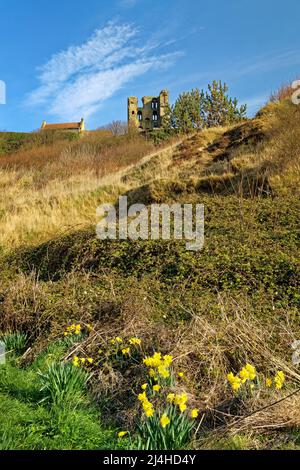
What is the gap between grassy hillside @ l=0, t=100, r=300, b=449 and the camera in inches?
101

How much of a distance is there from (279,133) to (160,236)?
5.06 metres

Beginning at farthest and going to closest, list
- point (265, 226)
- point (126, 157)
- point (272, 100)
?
point (126, 157), point (272, 100), point (265, 226)

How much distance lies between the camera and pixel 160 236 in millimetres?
6504

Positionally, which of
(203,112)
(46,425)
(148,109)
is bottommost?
(46,425)

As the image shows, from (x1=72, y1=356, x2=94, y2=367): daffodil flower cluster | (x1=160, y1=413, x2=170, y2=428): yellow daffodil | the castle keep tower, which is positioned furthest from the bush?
the castle keep tower

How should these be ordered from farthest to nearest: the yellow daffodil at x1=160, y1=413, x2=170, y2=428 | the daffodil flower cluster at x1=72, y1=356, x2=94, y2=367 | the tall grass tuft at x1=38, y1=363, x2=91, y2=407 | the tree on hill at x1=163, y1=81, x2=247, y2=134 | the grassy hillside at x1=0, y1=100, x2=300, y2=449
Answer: the tree on hill at x1=163, y1=81, x2=247, y2=134 < the daffodil flower cluster at x1=72, y1=356, x2=94, y2=367 < the tall grass tuft at x1=38, y1=363, x2=91, y2=407 < the grassy hillside at x1=0, y1=100, x2=300, y2=449 < the yellow daffodil at x1=160, y1=413, x2=170, y2=428

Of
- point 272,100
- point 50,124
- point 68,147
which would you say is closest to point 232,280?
point 272,100

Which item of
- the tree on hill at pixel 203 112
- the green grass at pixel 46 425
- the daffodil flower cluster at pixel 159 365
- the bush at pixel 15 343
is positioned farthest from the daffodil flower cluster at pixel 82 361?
the tree on hill at pixel 203 112

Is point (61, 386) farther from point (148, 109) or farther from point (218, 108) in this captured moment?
point (148, 109)

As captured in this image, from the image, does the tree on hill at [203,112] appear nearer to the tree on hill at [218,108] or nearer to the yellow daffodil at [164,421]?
the tree on hill at [218,108]

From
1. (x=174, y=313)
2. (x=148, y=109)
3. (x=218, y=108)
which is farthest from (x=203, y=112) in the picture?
(x=148, y=109)

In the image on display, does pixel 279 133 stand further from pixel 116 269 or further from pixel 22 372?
pixel 22 372

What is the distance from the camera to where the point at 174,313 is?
13.9ft

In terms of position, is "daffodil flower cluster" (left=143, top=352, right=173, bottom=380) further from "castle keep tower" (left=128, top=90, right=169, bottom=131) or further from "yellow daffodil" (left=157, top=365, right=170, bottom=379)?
"castle keep tower" (left=128, top=90, right=169, bottom=131)
